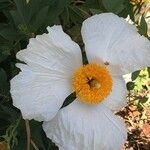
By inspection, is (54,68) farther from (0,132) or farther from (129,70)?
(0,132)

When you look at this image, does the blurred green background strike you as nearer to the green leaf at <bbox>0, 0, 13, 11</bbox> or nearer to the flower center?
the green leaf at <bbox>0, 0, 13, 11</bbox>

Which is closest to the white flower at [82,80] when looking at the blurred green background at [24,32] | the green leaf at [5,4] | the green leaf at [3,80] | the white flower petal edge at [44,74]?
the white flower petal edge at [44,74]

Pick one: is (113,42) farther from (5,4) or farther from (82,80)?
(5,4)

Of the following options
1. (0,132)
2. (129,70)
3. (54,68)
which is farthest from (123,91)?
(0,132)

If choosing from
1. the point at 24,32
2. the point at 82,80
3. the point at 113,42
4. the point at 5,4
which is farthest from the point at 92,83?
the point at 5,4

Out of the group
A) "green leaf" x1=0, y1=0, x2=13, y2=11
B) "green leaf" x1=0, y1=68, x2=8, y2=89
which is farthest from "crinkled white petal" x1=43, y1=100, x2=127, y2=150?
"green leaf" x1=0, y1=0, x2=13, y2=11

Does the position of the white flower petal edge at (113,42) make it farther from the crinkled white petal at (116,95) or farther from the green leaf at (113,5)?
the green leaf at (113,5)
